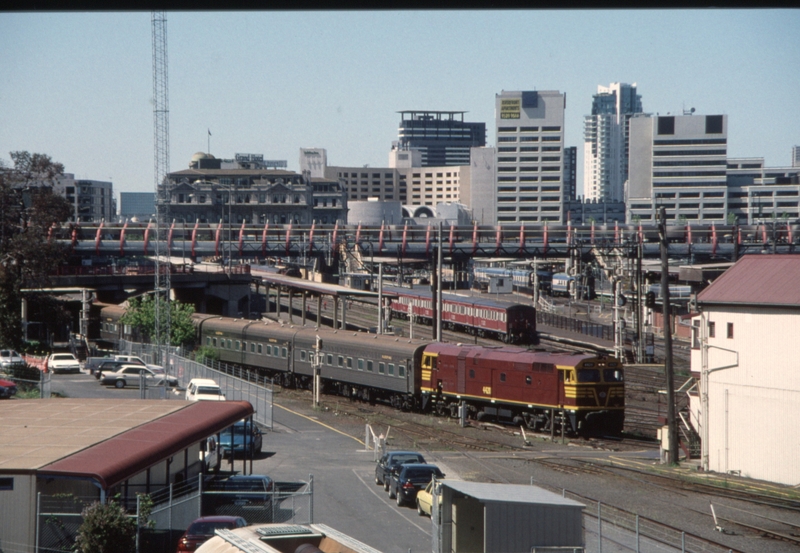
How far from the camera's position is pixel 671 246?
3467 inches

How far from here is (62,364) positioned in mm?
43312

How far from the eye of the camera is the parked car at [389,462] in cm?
2208

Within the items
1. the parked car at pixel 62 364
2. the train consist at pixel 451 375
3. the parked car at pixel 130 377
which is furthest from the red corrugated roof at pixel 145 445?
the parked car at pixel 62 364

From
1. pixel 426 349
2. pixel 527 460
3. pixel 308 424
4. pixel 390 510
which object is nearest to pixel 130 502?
pixel 390 510

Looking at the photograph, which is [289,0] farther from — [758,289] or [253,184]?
[253,184]

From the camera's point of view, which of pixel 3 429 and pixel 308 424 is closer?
pixel 3 429

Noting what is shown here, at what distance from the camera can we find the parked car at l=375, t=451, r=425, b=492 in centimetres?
2208

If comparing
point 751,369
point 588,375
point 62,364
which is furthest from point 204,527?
point 62,364

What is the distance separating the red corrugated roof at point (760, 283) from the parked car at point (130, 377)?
894 inches

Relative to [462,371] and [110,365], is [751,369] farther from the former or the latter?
[110,365]

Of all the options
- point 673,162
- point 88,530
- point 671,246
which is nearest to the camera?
point 88,530

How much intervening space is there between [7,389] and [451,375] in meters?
16.1

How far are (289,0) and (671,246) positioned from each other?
3497 inches

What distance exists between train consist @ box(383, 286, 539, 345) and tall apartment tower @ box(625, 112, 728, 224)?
118 meters
